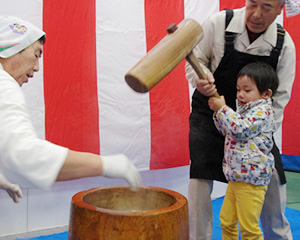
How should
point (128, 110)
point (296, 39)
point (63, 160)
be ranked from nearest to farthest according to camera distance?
point (63, 160), point (128, 110), point (296, 39)

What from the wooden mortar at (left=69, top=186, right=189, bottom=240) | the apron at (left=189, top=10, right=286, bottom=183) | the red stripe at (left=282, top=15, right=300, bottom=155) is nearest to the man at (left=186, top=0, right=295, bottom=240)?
the apron at (left=189, top=10, right=286, bottom=183)

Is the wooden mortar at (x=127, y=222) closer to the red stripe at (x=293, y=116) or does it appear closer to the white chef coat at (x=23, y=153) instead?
the white chef coat at (x=23, y=153)

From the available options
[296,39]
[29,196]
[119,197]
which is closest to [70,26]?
[29,196]

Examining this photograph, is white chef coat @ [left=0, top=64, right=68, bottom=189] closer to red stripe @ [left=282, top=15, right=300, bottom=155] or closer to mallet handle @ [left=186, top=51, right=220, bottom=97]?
mallet handle @ [left=186, top=51, right=220, bottom=97]

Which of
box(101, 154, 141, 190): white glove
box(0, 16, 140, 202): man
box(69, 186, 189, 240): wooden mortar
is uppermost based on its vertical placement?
box(0, 16, 140, 202): man

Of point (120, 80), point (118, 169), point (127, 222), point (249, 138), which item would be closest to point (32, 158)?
point (118, 169)

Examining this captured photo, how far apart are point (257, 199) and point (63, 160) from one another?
114 cm

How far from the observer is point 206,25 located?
1.85m

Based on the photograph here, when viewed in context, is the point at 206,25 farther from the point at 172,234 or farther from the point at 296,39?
the point at 296,39

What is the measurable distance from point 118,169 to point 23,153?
276 mm

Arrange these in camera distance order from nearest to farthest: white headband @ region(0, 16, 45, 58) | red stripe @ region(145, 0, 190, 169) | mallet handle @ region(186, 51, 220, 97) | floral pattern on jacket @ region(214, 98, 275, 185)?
white headband @ region(0, 16, 45, 58) → mallet handle @ region(186, 51, 220, 97) → floral pattern on jacket @ region(214, 98, 275, 185) → red stripe @ region(145, 0, 190, 169)

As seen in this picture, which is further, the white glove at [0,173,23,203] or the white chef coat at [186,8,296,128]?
the white chef coat at [186,8,296,128]

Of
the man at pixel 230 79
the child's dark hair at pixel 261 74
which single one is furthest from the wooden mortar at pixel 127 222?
the child's dark hair at pixel 261 74

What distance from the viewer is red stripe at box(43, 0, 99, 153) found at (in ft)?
7.43
